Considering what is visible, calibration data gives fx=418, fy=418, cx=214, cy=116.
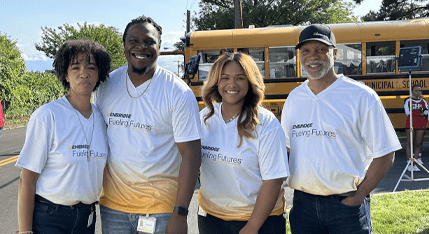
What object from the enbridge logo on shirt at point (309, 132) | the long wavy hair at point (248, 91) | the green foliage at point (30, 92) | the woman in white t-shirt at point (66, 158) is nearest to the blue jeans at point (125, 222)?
the woman in white t-shirt at point (66, 158)

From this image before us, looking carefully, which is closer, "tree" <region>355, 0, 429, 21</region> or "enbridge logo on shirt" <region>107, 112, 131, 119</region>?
"enbridge logo on shirt" <region>107, 112, 131, 119</region>

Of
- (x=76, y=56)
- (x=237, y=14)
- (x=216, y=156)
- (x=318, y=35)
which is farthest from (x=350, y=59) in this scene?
(x=237, y=14)

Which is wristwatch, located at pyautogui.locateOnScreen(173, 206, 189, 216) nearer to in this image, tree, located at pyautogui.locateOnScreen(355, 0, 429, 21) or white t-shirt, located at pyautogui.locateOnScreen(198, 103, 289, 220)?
white t-shirt, located at pyautogui.locateOnScreen(198, 103, 289, 220)

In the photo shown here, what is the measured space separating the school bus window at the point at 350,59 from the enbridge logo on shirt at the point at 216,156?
8021 millimetres

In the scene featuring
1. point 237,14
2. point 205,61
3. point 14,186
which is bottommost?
point 14,186

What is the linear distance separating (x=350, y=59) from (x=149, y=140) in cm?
846

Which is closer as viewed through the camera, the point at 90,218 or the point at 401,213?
the point at 90,218

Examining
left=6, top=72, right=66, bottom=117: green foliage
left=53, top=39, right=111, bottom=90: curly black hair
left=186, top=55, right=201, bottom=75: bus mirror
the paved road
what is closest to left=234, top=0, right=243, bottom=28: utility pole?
left=6, top=72, right=66, bottom=117: green foliage

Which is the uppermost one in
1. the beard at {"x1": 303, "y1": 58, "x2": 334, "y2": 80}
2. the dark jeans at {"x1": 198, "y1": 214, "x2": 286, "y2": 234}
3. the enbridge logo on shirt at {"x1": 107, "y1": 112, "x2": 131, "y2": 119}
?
the beard at {"x1": 303, "y1": 58, "x2": 334, "y2": 80}

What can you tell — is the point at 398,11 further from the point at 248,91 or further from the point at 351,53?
the point at 248,91

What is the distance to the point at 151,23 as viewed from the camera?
2543 mm

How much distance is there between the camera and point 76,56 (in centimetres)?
244

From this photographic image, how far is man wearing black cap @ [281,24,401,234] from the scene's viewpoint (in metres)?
2.43

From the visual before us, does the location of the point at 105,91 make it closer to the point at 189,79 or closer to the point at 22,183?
the point at 22,183
